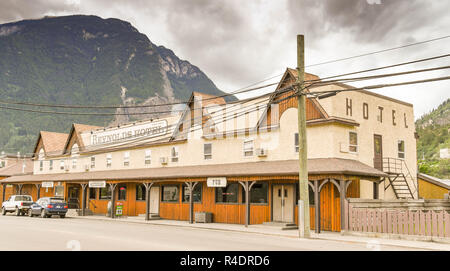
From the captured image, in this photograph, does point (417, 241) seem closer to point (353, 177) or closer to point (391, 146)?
point (353, 177)

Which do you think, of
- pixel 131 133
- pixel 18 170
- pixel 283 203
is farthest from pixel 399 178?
pixel 18 170

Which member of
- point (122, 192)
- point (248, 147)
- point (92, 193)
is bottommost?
point (92, 193)

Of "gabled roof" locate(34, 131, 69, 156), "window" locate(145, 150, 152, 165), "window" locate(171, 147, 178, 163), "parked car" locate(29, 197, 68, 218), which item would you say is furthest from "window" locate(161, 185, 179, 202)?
"gabled roof" locate(34, 131, 69, 156)

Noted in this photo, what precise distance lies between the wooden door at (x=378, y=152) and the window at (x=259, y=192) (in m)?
6.78

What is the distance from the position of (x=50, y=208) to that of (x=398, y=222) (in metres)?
27.3

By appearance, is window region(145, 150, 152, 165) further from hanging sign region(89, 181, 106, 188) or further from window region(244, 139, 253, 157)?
window region(244, 139, 253, 157)

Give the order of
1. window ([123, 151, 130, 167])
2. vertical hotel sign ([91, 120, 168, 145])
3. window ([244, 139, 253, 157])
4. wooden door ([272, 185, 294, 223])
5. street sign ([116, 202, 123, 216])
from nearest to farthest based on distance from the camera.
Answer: wooden door ([272, 185, 294, 223]), window ([244, 139, 253, 157]), street sign ([116, 202, 123, 216]), vertical hotel sign ([91, 120, 168, 145]), window ([123, 151, 130, 167])

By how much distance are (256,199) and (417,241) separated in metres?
11.6

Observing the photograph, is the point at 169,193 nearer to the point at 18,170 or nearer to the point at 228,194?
the point at 228,194

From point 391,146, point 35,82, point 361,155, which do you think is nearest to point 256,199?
point 361,155

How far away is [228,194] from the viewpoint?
100.0 ft

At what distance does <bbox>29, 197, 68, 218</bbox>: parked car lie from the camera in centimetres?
3653

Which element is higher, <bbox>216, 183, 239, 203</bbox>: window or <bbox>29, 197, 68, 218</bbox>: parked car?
<bbox>216, 183, 239, 203</bbox>: window

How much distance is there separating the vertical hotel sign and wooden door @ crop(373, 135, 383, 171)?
16795mm
